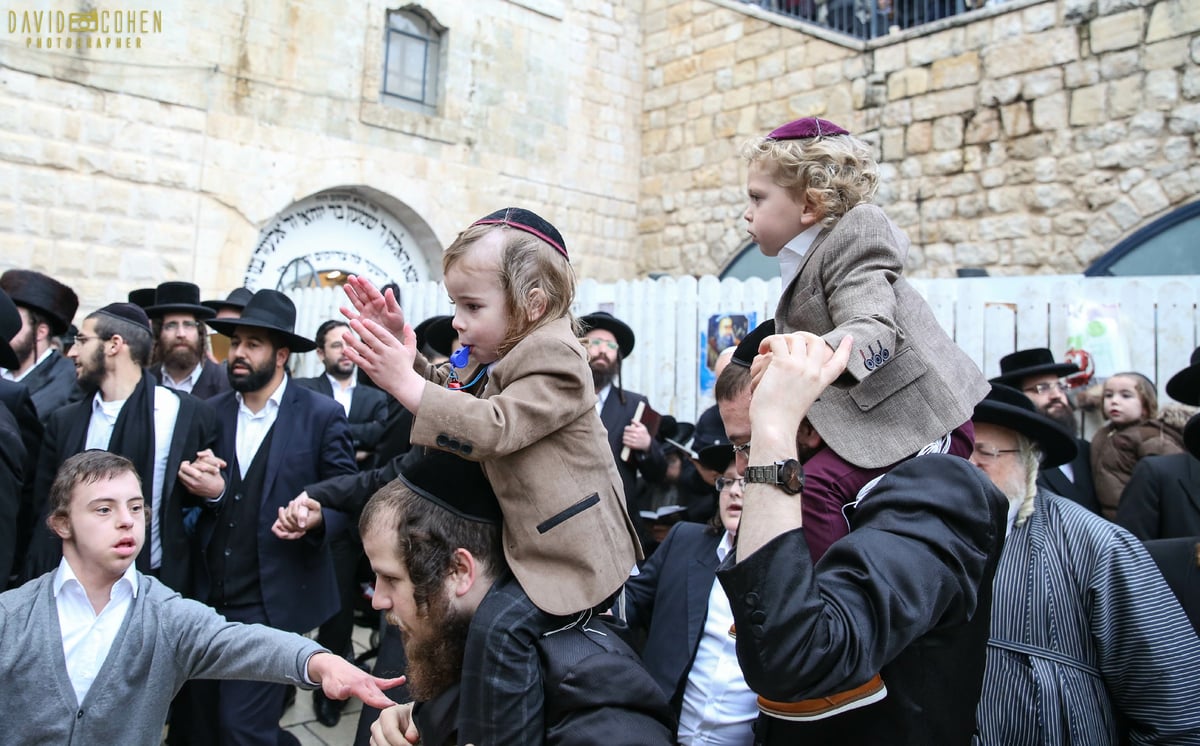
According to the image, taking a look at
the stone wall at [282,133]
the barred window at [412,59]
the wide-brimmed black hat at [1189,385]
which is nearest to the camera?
the wide-brimmed black hat at [1189,385]

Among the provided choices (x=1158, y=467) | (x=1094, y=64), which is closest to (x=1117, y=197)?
(x=1094, y=64)

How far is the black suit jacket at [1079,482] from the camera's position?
14.6ft

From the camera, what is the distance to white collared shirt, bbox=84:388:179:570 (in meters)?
3.97

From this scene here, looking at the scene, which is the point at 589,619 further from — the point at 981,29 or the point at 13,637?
the point at 981,29

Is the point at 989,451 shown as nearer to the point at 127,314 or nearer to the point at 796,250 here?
the point at 796,250

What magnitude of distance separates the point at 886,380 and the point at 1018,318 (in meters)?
4.86

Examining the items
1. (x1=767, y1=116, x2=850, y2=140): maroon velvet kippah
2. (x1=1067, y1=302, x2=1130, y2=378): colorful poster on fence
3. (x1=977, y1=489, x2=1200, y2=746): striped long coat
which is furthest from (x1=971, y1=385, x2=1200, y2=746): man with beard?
(x1=1067, y1=302, x2=1130, y2=378): colorful poster on fence

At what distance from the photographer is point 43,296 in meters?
5.34

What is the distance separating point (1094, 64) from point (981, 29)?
1295 mm

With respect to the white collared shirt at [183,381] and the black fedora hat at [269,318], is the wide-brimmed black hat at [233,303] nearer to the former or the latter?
the white collared shirt at [183,381]

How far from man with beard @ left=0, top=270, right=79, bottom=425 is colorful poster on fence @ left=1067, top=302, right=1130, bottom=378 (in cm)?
638

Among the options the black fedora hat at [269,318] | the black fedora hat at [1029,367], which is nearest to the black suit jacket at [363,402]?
the black fedora hat at [269,318]

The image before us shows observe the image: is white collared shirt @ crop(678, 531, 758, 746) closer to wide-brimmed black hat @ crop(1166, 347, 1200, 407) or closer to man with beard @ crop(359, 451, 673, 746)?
man with beard @ crop(359, 451, 673, 746)

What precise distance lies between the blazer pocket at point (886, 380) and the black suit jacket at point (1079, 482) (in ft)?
10.6
